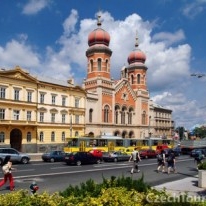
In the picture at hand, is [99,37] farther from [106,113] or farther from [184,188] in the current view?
[184,188]

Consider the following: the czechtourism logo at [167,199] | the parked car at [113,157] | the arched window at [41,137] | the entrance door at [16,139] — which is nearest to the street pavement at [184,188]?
the czechtourism logo at [167,199]

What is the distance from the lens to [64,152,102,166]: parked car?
3084 cm

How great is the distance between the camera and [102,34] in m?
64.0

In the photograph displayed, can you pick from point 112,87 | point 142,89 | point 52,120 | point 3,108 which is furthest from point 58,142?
point 142,89

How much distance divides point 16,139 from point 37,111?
5.16 meters

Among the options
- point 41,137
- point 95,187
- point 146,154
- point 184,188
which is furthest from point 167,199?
point 41,137

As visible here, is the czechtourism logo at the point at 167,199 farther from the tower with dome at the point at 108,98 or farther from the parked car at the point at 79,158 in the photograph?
the tower with dome at the point at 108,98

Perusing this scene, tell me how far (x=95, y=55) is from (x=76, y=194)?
57.1m

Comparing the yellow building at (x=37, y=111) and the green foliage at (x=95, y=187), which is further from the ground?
the yellow building at (x=37, y=111)

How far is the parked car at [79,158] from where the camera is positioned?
30.8 m

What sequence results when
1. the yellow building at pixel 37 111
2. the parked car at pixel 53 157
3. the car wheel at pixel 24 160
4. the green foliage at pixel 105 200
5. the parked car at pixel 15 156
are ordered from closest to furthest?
the green foliage at pixel 105 200 → the parked car at pixel 15 156 → the car wheel at pixel 24 160 → the parked car at pixel 53 157 → the yellow building at pixel 37 111

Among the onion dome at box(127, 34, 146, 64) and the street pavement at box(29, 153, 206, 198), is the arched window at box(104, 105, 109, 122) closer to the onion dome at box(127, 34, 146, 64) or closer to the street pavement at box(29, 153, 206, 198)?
the onion dome at box(127, 34, 146, 64)

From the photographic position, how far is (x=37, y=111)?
50.2m

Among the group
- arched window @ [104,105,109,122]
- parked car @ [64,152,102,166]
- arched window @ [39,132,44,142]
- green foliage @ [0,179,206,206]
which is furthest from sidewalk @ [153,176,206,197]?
arched window @ [104,105,109,122]
